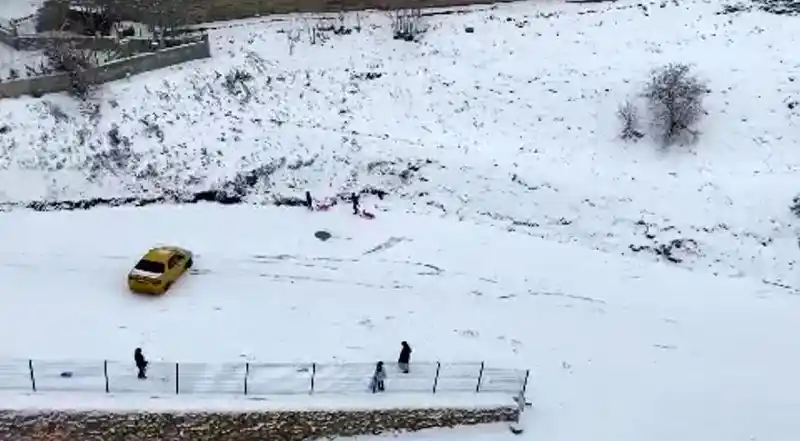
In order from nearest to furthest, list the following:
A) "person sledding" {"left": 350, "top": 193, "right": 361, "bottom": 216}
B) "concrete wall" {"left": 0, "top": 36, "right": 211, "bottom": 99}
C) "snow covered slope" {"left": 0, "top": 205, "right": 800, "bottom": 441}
Answer: 1. "snow covered slope" {"left": 0, "top": 205, "right": 800, "bottom": 441}
2. "person sledding" {"left": 350, "top": 193, "right": 361, "bottom": 216}
3. "concrete wall" {"left": 0, "top": 36, "right": 211, "bottom": 99}

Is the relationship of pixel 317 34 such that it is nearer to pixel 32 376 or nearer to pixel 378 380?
pixel 378 380

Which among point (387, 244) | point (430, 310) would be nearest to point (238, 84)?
point (387, 244)

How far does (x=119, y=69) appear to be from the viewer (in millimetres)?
31609

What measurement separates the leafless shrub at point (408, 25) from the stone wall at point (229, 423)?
58.5 feet

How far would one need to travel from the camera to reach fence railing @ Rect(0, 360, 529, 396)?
2003 centimetres

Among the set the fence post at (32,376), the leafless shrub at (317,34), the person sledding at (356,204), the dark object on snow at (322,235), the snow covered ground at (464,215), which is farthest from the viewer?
the leafless shrub at (317,34)

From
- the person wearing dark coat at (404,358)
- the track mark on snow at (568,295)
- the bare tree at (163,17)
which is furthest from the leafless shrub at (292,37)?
the person wearing dark coat at (404,358)

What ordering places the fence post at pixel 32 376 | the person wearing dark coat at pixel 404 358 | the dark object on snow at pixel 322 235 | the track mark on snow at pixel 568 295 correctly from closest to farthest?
the fence post at pixel 32 376, the person wearing dark coat at pixel 404 358, the track mark on snow at pixel 568 295, the dark object on snow at pixel 322 235

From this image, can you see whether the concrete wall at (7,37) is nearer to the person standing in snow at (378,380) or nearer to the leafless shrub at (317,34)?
the leafless shrub at (317,34)

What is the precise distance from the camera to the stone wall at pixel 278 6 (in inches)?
1411

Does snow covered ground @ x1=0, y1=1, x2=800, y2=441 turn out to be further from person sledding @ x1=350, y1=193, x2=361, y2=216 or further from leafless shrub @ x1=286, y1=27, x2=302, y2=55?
person sledding @ x1=350, y1=193, x2=361, y2=216

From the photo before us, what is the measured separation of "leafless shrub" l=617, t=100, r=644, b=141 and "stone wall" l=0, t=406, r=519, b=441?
1292 centimetres

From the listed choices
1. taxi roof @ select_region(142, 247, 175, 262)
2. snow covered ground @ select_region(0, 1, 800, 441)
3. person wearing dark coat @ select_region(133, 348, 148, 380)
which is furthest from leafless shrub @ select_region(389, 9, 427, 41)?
person wearing dark coat @ select_region(133, 348, 148, 380)

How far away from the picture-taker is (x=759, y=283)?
26844 mm
